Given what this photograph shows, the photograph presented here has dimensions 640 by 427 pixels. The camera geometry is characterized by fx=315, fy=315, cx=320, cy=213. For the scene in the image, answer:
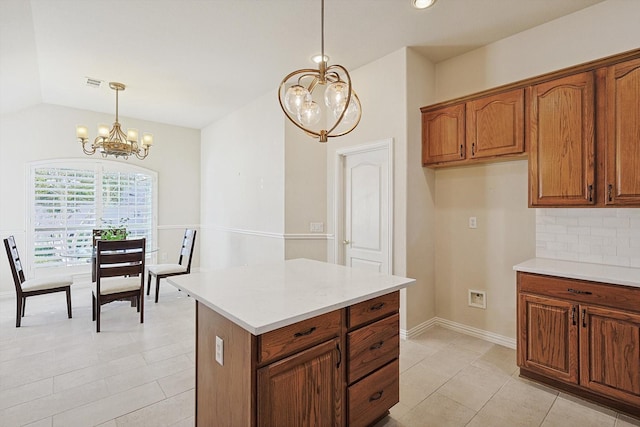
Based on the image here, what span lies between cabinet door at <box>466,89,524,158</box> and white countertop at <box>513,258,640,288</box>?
1008 mm

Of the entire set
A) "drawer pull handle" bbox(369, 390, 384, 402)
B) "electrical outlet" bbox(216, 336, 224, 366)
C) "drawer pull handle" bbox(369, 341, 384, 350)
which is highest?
"electrical outlet" bbox(216, 336, 224, 366)

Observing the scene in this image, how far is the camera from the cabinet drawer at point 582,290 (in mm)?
2016

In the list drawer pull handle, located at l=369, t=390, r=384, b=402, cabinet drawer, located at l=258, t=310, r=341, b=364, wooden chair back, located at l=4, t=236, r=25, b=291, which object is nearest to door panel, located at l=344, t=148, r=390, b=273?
drawer pull handle, located at l=369, t=390, r=384, b=402

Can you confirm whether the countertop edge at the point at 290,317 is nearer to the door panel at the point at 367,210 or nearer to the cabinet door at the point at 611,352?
the cabinet door at the point at 611,352

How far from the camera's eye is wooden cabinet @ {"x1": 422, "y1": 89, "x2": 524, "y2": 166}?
2.82 meters

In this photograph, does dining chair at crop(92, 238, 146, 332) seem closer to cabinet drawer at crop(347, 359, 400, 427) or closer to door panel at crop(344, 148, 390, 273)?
door panel at crop(344, 148, 390, 273)

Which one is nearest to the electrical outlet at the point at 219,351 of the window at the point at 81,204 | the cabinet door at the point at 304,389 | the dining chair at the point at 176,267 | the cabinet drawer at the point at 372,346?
the cabinet door at the point at 304,389

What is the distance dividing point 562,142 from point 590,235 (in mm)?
823

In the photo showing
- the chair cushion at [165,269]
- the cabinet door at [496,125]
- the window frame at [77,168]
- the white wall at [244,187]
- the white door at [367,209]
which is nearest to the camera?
the cabinet door at [496,125]

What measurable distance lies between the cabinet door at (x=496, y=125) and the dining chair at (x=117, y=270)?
12.4 feet

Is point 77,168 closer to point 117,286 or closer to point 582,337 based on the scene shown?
point 117,286

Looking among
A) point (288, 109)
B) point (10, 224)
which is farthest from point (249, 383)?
point (10, 224)

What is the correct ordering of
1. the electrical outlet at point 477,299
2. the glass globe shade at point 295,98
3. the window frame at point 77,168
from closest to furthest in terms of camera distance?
the glass globe shade at point 295,98 < the electrical outlet at point 477,299 < the window frame at point 77,168

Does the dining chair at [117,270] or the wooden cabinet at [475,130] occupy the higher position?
the wooden cabinet at [475,130]
